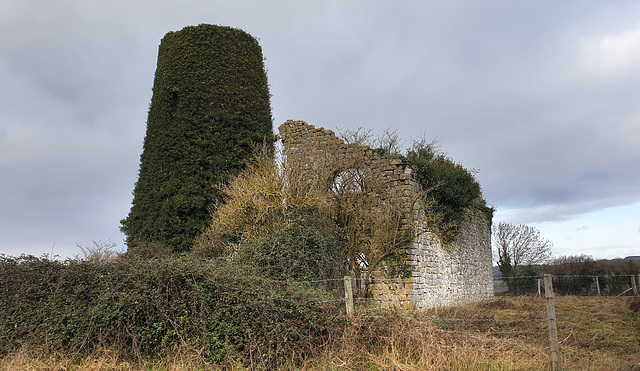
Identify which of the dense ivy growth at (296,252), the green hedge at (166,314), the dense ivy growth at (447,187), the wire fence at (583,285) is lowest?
the wire fence at (583,285)

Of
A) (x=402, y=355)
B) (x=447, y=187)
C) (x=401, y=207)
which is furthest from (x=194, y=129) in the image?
(x=402, y=355)

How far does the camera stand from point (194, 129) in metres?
14.1

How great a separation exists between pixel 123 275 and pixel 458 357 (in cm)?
519

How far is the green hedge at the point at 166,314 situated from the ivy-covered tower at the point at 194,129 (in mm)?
5843

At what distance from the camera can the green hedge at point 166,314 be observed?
20.9ft

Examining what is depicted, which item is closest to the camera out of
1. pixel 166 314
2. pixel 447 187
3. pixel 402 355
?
pixel 402 355

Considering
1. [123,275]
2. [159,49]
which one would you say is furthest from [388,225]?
[159,49]

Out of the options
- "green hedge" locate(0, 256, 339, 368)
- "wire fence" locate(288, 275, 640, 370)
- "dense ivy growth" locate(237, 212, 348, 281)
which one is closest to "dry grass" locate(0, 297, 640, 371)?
"wire fence" locate(288, 275, 640, 370)

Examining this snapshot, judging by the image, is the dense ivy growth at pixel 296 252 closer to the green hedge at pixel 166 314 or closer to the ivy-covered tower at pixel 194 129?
the green hedge at pixel 166 314

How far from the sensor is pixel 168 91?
48.1ft

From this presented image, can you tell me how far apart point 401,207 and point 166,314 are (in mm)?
7341

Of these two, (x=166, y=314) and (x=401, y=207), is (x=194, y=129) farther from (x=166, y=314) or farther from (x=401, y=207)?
(x=166, y=314)

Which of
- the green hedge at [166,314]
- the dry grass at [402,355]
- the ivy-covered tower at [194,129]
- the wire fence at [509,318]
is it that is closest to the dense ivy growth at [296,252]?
the wire fence at [509,318]

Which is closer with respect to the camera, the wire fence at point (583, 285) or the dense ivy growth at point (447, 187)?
the dense ivy growth at point (447, 187)
